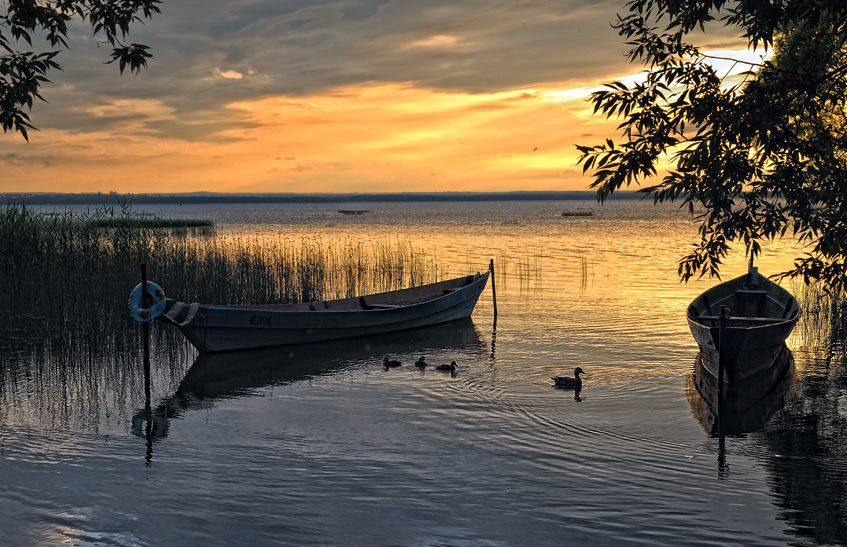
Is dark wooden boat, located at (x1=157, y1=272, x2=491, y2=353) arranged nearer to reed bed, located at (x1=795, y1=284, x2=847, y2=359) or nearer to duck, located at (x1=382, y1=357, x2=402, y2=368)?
duck, located at (x1=382, y1=357, x2=402, y2=368)

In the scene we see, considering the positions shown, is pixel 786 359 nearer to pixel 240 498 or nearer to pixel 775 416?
pixel 775 416

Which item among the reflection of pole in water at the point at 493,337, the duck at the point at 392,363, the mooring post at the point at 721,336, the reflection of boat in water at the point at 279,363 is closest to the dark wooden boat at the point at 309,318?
the reflection of boat in water at the point at 279,363

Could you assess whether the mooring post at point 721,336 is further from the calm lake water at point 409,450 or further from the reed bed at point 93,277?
the reed bed at point 93,277

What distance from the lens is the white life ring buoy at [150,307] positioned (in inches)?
508

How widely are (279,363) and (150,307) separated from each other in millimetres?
3579

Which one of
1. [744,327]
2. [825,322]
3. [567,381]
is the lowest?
[567,381]

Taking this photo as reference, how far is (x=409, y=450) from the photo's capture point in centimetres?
968

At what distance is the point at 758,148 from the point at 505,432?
17.7 ft

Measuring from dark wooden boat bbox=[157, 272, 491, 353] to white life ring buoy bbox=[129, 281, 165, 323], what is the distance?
900 millimetres

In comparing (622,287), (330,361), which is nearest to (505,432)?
(330,361)

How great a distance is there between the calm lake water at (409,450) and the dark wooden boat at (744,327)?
0.88m

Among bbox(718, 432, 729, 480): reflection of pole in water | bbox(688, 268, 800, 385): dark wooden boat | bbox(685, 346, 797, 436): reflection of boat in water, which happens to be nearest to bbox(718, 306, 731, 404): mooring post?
bbox(688, 268, 800, 385): dark wooden boat

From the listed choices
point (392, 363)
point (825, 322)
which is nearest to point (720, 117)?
point (392, 363)

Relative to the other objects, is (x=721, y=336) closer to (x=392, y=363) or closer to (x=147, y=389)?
(x=392, y=363)
